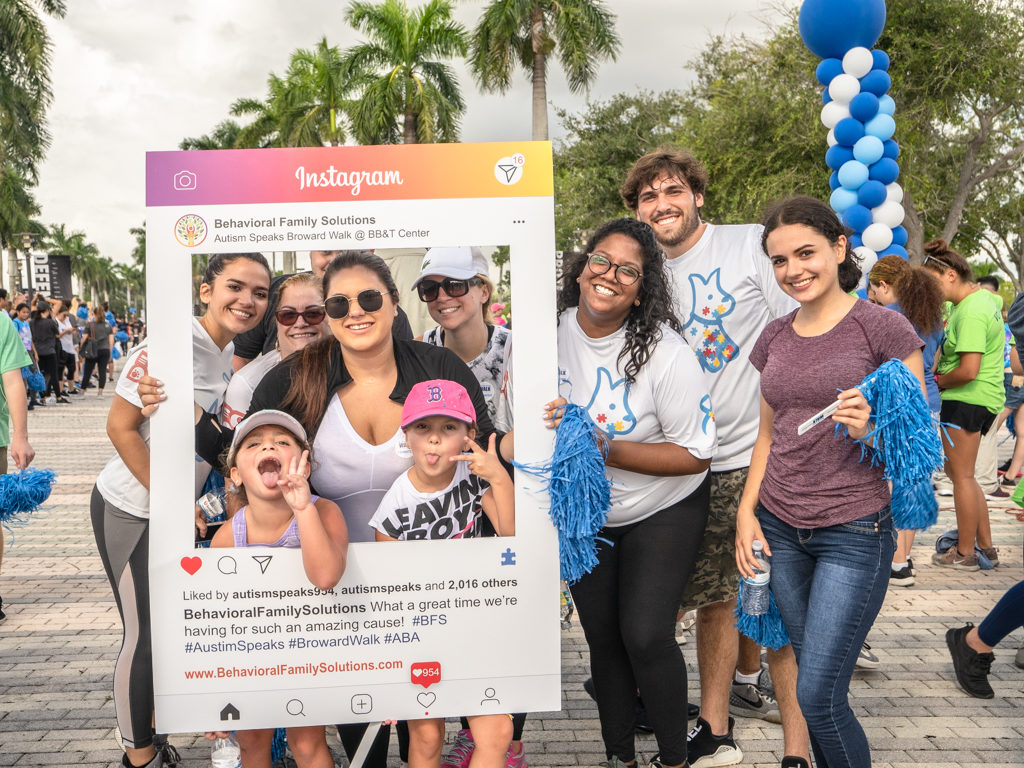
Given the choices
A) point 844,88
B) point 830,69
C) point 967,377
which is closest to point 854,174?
point 844,88

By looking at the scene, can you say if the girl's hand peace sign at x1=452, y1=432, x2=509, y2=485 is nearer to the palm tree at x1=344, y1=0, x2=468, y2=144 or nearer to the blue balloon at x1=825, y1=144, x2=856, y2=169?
the blue balloon at x1=825, y1=144, x2=856, y2=169

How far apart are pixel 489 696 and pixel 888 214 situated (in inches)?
255

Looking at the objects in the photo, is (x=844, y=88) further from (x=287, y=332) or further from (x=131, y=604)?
(x=131, y=604)

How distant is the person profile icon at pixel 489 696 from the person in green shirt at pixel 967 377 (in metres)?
4.32

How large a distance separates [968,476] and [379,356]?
4808mm

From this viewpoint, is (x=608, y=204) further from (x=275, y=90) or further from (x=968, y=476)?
(x=968, y=476)

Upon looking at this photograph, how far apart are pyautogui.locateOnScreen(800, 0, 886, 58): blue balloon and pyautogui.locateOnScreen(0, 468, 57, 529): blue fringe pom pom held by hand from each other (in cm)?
711

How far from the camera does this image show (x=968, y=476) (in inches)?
234

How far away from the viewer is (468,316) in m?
2.73

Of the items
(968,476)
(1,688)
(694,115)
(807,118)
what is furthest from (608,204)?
(1,688)

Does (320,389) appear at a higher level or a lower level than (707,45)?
lower

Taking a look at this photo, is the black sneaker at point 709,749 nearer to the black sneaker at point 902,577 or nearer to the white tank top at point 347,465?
the white tank top at point 347,465

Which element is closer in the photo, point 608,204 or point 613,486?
point 613,486

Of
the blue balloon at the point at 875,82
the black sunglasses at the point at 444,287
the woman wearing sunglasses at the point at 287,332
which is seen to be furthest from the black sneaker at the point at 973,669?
the blue balloon at the point at 875,82
